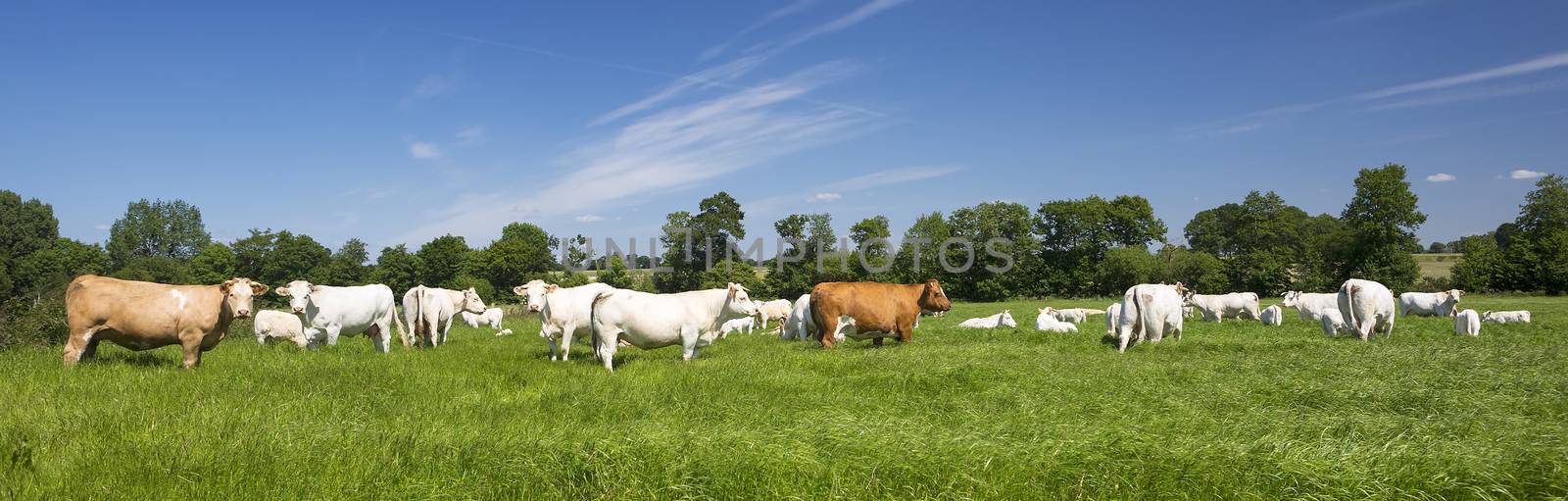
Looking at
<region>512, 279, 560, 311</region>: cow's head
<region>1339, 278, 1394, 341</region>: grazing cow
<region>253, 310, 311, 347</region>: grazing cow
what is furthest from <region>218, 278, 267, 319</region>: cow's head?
<region>1339, 278, 1394, 341</region>: grazing cow

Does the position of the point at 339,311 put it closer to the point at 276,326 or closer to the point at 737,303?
the point at 276,326

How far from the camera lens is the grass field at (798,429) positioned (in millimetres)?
5273

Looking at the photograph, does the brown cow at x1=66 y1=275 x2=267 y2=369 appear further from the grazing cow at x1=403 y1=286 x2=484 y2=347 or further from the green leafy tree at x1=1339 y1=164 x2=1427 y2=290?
the green leafy tree at x1=1339 y1=164 x2=1427 y2=290

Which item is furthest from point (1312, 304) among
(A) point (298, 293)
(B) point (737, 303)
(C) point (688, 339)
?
(A) point (298, 293)

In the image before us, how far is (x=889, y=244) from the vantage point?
260ft

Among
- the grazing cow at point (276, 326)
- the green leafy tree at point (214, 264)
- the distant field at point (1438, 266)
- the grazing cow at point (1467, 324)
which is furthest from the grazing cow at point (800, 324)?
the green leafy tree at point (214, 264)

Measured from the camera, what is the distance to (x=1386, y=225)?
6047cm

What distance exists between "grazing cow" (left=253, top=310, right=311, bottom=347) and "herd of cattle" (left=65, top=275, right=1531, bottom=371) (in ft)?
0.09

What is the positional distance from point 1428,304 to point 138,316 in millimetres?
43005

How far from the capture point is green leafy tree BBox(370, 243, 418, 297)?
80.6 meters

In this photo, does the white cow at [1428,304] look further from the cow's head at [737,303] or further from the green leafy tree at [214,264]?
the green leafy tree at [214,264]

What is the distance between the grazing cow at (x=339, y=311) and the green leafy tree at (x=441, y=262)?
221 ft

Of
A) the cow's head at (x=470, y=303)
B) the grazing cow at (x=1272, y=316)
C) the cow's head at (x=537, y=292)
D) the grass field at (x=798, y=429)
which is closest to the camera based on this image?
the grass field at (x=798, y=429)

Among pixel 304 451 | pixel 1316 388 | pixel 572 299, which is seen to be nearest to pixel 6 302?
pixel 572 299
